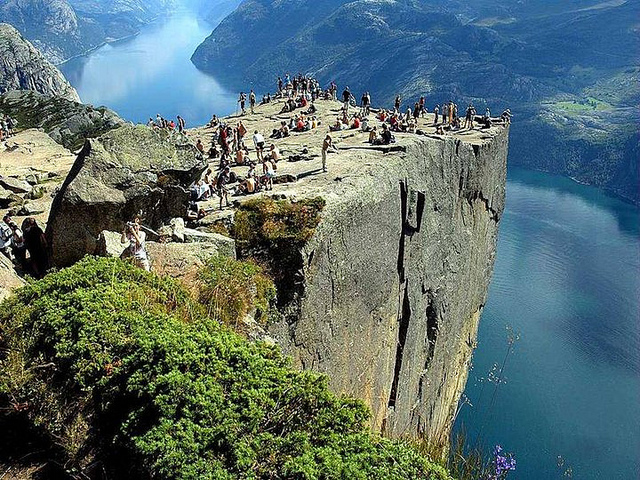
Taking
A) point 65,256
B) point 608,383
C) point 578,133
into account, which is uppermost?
point 65,256

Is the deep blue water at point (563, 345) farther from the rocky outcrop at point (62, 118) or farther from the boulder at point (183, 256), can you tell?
the rocky outcrop at point (62, 118)

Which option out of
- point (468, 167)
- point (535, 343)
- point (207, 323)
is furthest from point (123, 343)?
point (535, 343)

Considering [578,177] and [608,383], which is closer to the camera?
[608,383]

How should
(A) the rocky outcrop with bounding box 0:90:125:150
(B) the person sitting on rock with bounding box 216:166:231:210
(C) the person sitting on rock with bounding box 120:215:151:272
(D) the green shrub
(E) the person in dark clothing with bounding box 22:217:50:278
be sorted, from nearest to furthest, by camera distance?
(D) the green shrub
(C) the person sitting on rock with bounding box 120:215:151:272
(E) the person in dark clothing with bounding box 22:217:50:278
(B) the person sitting on rock with bounding box 216:166:231:210
(A) the rocky outcrop with bounding box 0:90:125:150

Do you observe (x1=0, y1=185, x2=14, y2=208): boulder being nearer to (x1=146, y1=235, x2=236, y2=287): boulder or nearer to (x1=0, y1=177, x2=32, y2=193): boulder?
(x1=0, y1=177, x2=32, y2=193): boulder

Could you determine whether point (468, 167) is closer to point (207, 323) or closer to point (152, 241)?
point (152, 241)

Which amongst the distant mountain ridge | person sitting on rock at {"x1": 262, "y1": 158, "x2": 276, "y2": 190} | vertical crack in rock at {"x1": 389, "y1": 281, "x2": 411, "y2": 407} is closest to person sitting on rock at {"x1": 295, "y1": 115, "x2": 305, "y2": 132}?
person sitting on rock at {"x1": 262, "y1": 158, "x2": 276, "y2": 190}

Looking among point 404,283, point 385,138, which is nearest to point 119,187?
point 404,283
